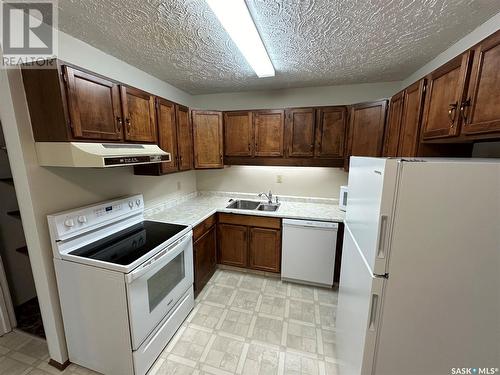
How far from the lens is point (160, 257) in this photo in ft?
5.31

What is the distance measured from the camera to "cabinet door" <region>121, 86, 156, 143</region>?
69.3 inches

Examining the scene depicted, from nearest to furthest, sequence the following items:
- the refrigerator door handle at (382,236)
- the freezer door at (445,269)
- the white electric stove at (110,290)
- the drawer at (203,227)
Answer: the freezer door at (445,269)
the refrigerator door handle at (382,236)
the white electric stove at (110,290)
the drawer at (203,227)

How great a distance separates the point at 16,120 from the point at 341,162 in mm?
3009

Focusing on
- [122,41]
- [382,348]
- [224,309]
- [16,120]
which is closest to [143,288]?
[224,309]

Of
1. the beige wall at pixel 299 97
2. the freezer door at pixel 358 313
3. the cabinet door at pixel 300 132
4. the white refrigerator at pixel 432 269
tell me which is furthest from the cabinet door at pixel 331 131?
the white refrigerator at pixel 432 269

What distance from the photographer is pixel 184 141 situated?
2.59m

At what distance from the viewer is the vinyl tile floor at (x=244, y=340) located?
1.63m

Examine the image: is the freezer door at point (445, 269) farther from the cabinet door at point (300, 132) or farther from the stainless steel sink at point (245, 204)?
the stainless steel sink at point (245, 204)

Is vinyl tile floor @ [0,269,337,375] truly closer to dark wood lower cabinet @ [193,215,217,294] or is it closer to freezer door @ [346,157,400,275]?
dark wood lower cabinet @ [193,215,217,294]

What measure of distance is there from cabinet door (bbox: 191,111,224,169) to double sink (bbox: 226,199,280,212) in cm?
64

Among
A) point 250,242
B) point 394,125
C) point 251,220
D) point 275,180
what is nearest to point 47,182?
point 251,220

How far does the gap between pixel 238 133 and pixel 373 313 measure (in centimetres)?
247

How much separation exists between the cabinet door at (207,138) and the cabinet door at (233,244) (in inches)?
36.3

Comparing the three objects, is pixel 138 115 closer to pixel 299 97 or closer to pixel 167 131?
pixel 167 131
